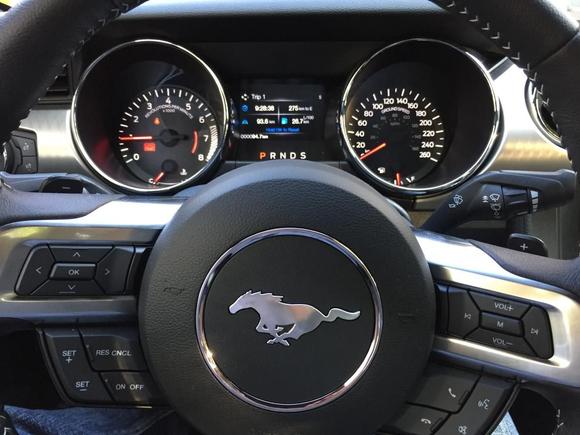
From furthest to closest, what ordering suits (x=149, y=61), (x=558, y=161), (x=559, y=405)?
(x=149, y=61) < (x=558, y=161) < (x=559, y=405)

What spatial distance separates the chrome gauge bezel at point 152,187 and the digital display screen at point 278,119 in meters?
0.08

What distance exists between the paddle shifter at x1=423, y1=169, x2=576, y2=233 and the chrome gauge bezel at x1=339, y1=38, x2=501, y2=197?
0.72 m

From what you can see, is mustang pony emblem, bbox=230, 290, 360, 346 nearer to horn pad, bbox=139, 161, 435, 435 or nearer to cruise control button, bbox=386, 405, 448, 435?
horn pad, bbox=139, 161, 435, 435

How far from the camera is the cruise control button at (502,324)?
0.90m

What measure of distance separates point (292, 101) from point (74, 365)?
1660 mm

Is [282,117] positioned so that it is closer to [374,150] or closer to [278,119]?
[278,119]

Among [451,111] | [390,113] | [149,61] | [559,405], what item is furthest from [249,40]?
[559,405]

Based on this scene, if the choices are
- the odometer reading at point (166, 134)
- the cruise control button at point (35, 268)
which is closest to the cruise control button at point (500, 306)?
the cruise control button at point (35, 268)

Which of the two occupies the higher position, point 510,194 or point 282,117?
point 282,117

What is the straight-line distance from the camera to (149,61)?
98.9 inches

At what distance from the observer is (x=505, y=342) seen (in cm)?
90

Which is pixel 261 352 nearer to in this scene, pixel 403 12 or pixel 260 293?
pixel 260 293

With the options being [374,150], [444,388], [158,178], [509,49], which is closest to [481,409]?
→ [444,388]

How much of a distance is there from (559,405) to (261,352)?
408 mm
